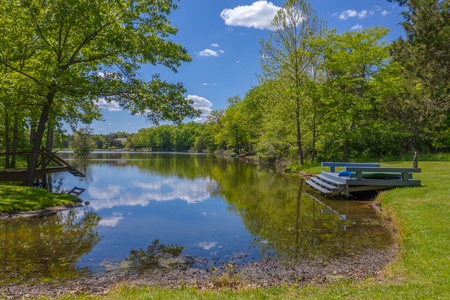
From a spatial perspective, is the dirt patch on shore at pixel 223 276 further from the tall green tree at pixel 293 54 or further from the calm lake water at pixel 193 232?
the tall green tree at pixel 293 54

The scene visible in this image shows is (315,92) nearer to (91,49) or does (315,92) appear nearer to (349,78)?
(349,78)

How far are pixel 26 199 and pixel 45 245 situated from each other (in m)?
5.88

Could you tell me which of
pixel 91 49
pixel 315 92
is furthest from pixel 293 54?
pixel 91 49

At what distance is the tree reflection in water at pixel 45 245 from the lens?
6.57m

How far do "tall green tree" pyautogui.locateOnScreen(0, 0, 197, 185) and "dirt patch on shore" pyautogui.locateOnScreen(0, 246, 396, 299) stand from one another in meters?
9.80

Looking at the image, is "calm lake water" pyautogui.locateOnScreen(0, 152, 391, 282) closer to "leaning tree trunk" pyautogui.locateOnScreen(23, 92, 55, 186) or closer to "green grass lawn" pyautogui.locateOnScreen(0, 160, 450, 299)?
"green grass lawn" pyautogui.locateOnScreen(0, 160, 450, 299)

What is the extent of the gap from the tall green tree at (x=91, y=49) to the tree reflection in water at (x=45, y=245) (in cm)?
596

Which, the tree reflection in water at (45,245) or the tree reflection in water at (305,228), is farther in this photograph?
the tree reflection in water at (305,228)

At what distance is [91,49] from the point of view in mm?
15922

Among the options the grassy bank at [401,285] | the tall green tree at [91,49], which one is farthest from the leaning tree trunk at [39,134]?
the grassy bank at [401,285]

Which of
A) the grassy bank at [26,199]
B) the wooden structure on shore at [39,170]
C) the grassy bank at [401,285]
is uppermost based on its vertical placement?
the wooden structure on shore at [39,170]

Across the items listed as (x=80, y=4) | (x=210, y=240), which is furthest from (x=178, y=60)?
(x=210, y=240)

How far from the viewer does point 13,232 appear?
9.48m

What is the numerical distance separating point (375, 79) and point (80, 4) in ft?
79.4
